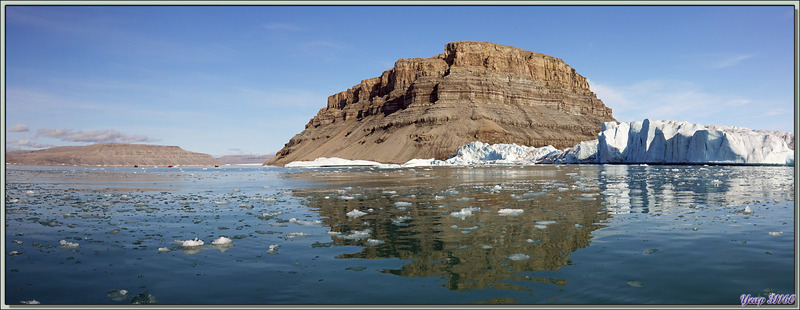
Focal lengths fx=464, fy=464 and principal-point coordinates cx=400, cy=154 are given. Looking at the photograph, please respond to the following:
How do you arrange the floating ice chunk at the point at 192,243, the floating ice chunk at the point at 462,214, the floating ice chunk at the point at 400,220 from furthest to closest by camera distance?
1. the floating ice chunk at the point at 462,214
2. the floating ice chunk at the point at 400,220
3. the floating ice chunk at the point at 192,243

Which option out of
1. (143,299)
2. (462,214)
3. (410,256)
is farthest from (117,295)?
(462,214)

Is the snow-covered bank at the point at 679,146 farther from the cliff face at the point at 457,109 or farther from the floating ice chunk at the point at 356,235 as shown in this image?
the floating ice chunk at the point at 356,235

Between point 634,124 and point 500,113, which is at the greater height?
point 500,113

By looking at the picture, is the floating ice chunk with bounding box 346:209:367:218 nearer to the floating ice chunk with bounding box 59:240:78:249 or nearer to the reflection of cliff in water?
the reflection of cliff in water

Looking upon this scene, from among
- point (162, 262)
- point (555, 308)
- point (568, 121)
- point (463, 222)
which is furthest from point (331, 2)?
point (568, 121)

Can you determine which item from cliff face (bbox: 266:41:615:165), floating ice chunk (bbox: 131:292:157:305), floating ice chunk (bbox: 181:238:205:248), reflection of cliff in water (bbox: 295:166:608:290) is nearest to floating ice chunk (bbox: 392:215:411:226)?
reflection of cliff in water (bbox: 295:166:608:290)

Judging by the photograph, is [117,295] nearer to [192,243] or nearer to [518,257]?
[192,243]

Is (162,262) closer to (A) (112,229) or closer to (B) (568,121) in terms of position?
(A) (112,229)

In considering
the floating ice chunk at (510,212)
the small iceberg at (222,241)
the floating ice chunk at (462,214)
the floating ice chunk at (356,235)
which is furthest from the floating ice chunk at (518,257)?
the small iceberg at (222,241)
